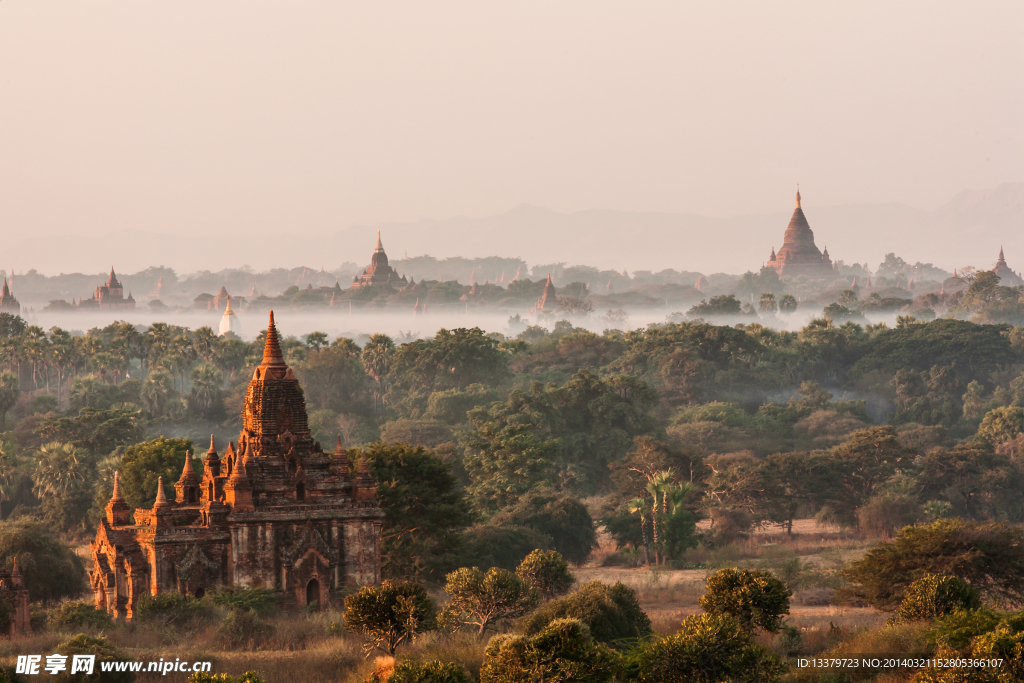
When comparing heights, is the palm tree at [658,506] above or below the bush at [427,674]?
below

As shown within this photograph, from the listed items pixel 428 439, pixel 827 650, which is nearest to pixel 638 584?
pixel 827 650

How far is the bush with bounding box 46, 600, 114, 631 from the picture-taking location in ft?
134

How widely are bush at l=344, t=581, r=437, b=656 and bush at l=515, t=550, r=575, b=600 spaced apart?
1046 centimetres

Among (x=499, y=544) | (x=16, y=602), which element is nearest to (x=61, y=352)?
(x=499, y=544)

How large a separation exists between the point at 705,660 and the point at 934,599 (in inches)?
422

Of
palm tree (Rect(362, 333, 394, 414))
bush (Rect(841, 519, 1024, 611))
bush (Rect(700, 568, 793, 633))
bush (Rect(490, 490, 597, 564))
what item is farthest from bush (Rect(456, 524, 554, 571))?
palm tree (Rect(362, 333, 394, 414))

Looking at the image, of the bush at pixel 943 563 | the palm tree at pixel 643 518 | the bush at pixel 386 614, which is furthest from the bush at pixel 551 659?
the palm tree at pixel 643 518

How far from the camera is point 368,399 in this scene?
396 ft

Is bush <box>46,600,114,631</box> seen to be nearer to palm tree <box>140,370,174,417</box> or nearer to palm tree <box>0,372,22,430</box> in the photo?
palm tree <box>0,372,22,430</box>

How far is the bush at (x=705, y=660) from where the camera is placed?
105ft

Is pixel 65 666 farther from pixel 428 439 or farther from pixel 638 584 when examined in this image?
pixel 428 439

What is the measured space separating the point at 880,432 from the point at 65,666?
52.9m

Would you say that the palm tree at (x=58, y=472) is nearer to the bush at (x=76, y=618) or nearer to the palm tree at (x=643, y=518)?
the palm tree at (x=643, y=518)

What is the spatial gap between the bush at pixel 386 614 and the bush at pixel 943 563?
16.4 m
